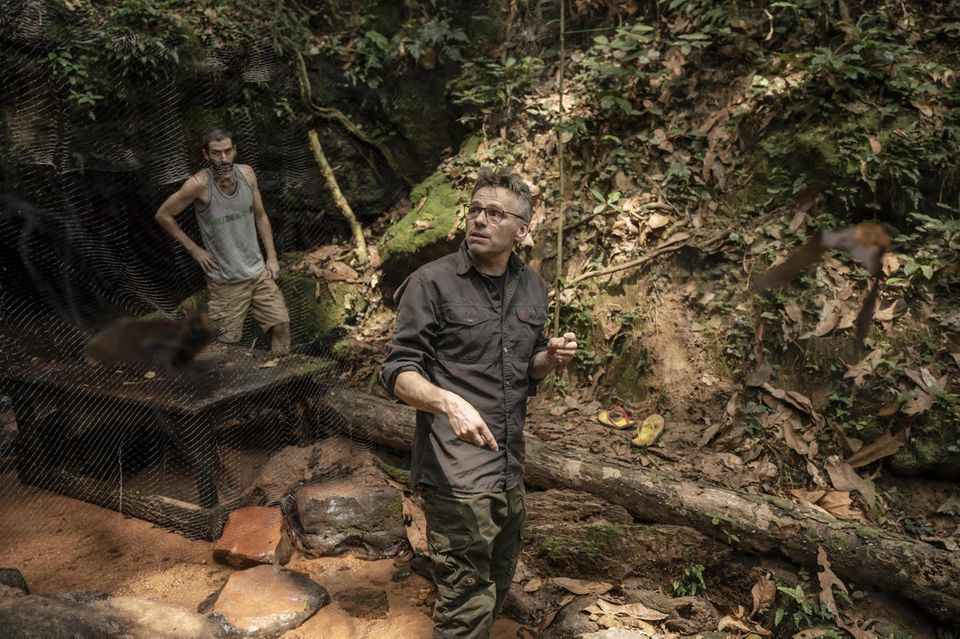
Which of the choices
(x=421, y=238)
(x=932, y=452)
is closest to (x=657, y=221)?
(x=421, y=238)

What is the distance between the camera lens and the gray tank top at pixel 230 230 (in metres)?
5.17

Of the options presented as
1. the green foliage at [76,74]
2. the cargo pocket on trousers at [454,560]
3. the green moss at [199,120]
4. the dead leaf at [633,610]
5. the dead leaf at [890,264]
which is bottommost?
the dead leaf at [633,610]

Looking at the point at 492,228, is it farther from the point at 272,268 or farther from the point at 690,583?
the point at 272,268

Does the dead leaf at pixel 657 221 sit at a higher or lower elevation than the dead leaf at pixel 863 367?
higher

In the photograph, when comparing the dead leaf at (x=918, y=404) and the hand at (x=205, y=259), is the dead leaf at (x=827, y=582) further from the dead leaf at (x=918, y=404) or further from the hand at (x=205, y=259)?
the hand at (x=205, y=259)

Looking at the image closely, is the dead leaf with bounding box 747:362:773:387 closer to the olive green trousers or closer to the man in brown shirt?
the man in brown shirt

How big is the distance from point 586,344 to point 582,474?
1.37 m

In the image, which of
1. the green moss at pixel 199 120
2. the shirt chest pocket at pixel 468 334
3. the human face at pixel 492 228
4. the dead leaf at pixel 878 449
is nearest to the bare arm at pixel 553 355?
the shirt chest pocket at pixel 468 334

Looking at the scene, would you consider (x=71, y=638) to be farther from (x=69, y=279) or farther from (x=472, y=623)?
(x=69, y=279)

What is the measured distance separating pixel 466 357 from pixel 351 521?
2.24m

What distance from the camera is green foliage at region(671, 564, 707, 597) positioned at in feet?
12.8

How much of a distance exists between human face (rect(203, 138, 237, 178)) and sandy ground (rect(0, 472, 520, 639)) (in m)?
2.65

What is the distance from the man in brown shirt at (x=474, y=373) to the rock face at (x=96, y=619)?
154 cm

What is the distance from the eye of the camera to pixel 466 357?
9.27 feet
